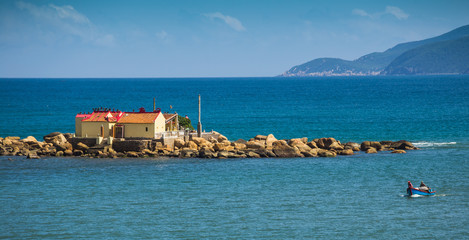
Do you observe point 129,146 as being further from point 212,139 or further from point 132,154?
point 212,139

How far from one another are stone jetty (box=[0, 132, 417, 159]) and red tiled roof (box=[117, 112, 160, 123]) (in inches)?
84.6

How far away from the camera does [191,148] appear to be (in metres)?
66.8

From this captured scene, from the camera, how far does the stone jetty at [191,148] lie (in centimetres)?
6488

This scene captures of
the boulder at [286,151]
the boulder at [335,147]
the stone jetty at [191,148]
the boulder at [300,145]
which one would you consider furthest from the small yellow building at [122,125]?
the boulder at [335,147]

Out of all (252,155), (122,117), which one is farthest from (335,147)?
(122,117)

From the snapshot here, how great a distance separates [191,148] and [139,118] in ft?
19.7

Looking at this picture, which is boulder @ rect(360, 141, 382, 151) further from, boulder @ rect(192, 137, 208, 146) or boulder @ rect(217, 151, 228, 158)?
boulder @ rect(192, 137, 208, 146)

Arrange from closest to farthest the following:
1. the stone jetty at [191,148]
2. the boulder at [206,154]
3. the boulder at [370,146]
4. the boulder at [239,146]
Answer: the boulder at [206,154] < the stone jetty at [191,148] < the boulder at [239,146] < the boulder at [370,146]

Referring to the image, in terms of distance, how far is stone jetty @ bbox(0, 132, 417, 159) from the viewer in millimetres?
64875

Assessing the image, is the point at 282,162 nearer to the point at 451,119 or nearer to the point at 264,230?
the point at 264,230

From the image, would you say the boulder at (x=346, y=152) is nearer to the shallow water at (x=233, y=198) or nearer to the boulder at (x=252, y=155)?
the shallow water at (x=233, y=198)

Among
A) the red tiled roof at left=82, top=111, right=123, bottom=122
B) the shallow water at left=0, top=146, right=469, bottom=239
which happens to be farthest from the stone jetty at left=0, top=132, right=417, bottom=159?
the red tiled roof at left=82, top=111, right=123, bottom=122

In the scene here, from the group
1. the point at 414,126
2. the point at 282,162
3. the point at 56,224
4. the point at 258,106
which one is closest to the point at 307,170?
the point at 282,162

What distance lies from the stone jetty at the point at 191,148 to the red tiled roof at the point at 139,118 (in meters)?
2.15
